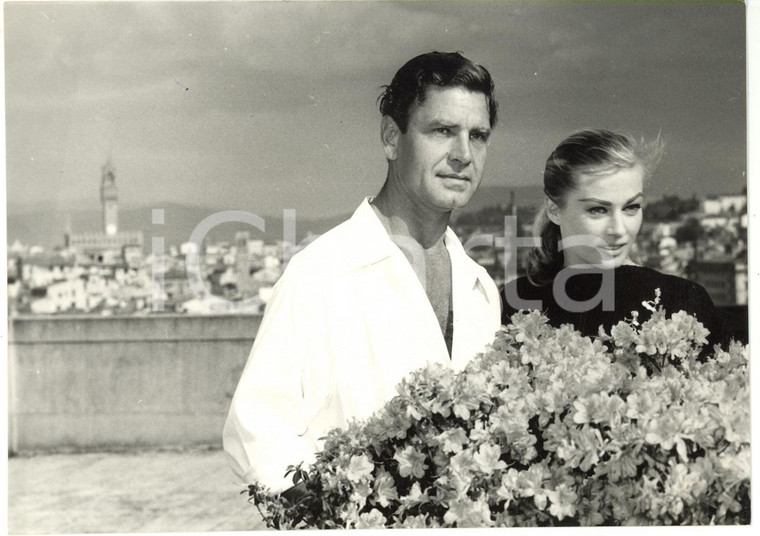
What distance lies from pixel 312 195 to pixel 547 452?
1590mm

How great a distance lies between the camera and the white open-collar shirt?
340cm

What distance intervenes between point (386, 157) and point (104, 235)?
3.97 ft

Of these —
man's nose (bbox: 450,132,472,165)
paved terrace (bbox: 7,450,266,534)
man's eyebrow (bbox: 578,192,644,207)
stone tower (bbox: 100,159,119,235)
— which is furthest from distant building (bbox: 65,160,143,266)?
man's eyebrow (bbox: 578,192,644,207)

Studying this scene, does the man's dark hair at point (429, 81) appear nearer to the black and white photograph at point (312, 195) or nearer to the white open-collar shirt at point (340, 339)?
the black and white photograph at point (312, 195)

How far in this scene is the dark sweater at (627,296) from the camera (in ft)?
12.1

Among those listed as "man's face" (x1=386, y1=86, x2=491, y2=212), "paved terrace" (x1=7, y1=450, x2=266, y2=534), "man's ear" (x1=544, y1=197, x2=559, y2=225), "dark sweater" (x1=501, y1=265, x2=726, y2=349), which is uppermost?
"man's face" (x1=386, y1=86, x2=491, y2=212)

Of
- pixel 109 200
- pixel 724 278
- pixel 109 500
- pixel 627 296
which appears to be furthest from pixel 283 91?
pixel 724 278

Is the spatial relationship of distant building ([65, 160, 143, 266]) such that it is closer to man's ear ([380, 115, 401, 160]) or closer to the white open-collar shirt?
the white open-collar shirt

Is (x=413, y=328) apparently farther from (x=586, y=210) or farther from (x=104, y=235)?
(x=104, y=235)

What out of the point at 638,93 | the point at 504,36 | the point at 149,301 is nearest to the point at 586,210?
the point at 638,93

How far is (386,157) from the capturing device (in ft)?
12.2

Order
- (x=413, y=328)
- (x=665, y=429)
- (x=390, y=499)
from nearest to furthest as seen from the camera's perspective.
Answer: (x=665, y=429), (x=390, y=499), (x=413, y=328)

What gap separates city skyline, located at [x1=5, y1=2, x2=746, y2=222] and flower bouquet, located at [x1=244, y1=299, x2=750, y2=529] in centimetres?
128

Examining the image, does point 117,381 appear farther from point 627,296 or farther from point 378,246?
point 627,296
